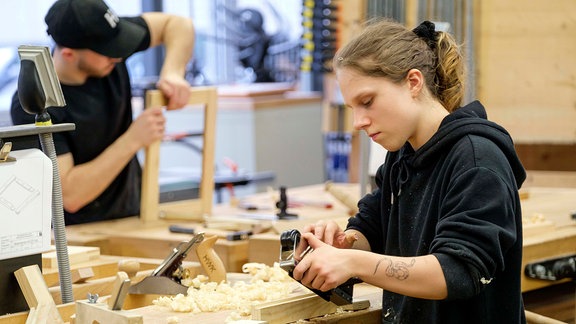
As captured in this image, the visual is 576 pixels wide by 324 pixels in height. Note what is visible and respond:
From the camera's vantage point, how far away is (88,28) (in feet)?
10.7

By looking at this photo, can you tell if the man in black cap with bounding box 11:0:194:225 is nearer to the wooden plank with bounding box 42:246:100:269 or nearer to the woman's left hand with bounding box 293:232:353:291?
the wooden plank with bounding box 42:246:100:269

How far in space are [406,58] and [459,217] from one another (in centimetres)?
40

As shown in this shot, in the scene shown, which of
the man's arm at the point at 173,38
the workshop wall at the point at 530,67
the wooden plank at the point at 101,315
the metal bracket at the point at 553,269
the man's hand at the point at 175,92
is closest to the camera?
the wooden plank at the point at 101,315

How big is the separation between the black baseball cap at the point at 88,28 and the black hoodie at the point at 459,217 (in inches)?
53.3

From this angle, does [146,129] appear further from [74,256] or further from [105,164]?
[74,256]

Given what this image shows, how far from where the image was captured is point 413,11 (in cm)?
438

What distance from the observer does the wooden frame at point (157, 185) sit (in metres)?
3.46

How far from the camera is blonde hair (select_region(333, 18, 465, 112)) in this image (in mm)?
2045

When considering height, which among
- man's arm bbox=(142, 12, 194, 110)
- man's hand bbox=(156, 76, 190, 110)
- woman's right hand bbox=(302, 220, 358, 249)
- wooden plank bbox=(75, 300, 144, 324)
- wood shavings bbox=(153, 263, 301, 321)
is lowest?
wood shavings bbox=(153, 263, 301, 321)

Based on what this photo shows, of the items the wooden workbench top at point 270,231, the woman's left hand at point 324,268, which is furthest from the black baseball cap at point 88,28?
the woman's left hand at point 324,268

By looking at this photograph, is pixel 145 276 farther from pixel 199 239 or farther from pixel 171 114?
pixel 171 114

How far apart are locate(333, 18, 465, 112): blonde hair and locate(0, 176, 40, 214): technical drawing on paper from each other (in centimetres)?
75

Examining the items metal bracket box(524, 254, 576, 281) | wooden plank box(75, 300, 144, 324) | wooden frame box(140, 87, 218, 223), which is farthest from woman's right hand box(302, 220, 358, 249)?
wooden frame box(140, 87, 218, 223)

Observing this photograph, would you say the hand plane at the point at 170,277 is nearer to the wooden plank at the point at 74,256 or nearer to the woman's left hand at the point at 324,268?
the wooden plank at the point at 74,256
